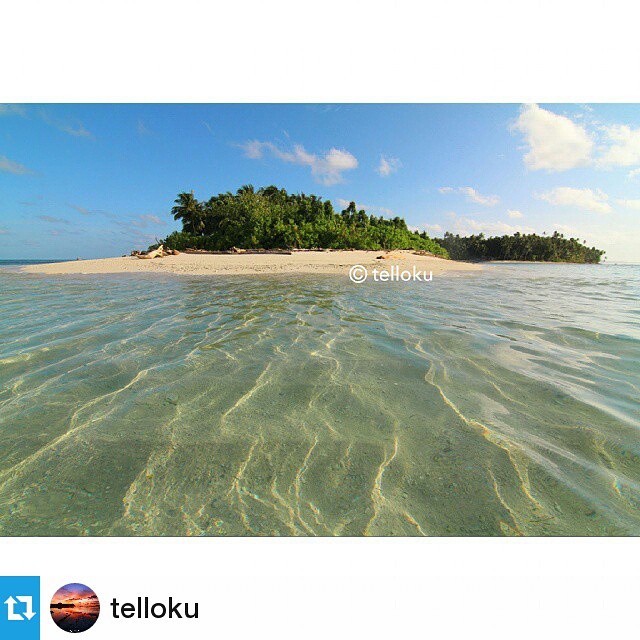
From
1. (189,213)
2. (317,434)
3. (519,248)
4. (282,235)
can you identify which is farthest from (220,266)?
(519,248)

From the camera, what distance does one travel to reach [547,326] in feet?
20.0

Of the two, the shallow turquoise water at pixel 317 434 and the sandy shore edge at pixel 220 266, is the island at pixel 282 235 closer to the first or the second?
the sandy shore edge at pixel 220 266

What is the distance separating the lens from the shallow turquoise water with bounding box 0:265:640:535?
5.79 ft

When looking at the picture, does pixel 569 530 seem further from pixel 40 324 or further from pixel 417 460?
pixel 40 324

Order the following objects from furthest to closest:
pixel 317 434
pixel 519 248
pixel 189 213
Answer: pixel 519 248
pixel 189 213
pixel 317 434

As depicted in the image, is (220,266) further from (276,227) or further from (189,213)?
(189,213)

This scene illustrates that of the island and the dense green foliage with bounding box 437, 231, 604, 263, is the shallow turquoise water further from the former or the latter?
the dense green foliage with bounding box 437, 231, 604, 263

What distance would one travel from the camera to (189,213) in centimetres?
5256

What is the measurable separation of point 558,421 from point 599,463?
1.75 ft

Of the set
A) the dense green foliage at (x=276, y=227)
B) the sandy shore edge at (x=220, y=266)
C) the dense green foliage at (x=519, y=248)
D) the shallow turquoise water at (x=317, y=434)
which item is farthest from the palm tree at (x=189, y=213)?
→ the dense green foliage at (x=519, y=248)

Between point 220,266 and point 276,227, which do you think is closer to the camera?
point 220,266
